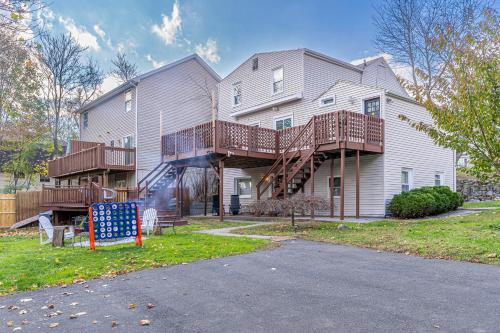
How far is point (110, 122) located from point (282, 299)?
23.3 metres

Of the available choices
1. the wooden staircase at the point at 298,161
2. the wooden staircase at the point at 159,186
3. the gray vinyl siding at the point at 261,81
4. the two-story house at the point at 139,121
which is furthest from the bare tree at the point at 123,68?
the wooden staircase at the point at 298,161

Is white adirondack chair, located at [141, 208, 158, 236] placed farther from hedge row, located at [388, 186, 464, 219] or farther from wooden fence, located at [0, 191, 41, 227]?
wooden fence, located at [0, 191, 41, 227]

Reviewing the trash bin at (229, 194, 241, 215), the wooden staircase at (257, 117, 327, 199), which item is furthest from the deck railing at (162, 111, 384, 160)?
the trash bin at (229, 194, 241, 215)

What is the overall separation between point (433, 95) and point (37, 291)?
31.3 feet

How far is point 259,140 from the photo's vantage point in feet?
56.0

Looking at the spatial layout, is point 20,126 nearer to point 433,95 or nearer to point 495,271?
point 433,95

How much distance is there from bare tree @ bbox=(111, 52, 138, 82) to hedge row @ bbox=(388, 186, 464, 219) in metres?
26.1

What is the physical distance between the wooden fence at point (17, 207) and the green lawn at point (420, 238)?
43.2ft

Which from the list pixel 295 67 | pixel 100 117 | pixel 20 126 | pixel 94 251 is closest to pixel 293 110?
pixel 295 67

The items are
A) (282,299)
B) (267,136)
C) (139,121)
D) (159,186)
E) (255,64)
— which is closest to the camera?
(282,299)

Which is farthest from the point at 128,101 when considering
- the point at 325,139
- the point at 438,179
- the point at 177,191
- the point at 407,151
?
the point at 438,179

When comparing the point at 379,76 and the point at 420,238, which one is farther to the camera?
the point at 379,76

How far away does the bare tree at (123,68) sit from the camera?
3294 centimetres

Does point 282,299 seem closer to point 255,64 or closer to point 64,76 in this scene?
point 255,64
